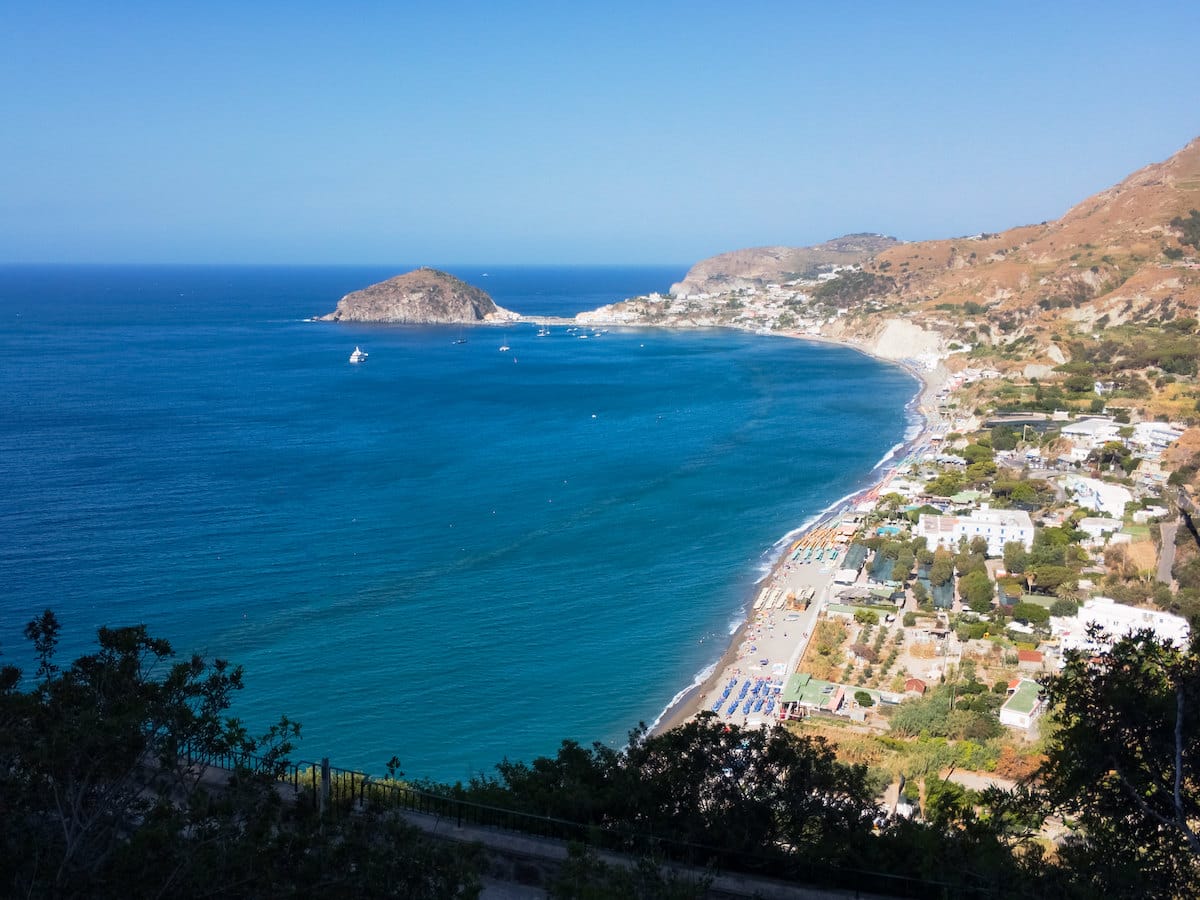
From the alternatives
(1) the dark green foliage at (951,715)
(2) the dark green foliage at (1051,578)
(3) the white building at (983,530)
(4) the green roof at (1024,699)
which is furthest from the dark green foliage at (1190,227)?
(1) the dark green foliage at (951,715)

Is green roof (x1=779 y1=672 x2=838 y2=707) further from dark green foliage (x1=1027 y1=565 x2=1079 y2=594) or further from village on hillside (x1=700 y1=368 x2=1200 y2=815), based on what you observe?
dark green foliage (x1=1027 y1=565 x2=1079 y2=594)

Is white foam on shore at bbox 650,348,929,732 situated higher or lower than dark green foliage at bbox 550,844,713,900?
lower

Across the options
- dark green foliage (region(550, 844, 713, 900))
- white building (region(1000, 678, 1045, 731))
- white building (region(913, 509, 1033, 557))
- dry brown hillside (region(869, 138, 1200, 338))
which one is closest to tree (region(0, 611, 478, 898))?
dark green foliage (region(550, 844, 713, 900))

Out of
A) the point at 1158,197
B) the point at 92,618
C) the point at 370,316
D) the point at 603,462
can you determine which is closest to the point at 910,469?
the point at 603,462

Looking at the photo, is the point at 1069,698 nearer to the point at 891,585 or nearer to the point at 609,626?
the point at 609,626

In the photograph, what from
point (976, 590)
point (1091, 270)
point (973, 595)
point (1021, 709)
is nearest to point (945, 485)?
point (976, 590)

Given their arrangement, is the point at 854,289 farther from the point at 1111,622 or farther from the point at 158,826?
the point at 158,826

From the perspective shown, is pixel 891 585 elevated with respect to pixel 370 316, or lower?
lower
